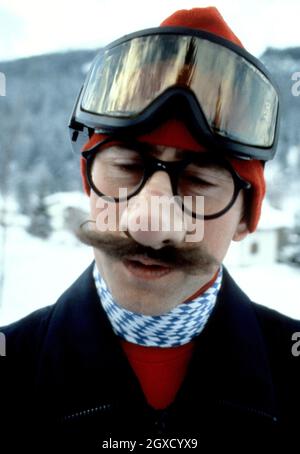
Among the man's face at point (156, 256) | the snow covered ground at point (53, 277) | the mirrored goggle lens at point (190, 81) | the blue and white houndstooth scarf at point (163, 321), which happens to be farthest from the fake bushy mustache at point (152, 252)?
the snow covered ground at point (53, 277)

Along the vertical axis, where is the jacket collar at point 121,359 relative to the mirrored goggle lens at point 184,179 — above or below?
below

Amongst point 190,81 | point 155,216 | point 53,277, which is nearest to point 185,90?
point 190,81

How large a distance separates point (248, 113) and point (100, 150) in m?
0.33

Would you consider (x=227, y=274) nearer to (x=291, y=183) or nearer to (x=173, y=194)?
(x=173, y=194)

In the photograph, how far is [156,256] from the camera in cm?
82

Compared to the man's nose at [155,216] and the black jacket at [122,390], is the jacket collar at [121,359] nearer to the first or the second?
the black jacket at [122,390]

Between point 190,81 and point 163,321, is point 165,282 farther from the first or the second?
point 190,81

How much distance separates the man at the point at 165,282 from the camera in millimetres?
830

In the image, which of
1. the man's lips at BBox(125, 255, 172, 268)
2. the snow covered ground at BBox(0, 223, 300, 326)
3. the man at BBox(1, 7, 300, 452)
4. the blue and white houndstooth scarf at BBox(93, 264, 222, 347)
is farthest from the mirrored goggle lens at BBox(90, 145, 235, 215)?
the snow covered ground at BBox(0, 223, 300, 326)

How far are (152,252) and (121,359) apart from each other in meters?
0.32

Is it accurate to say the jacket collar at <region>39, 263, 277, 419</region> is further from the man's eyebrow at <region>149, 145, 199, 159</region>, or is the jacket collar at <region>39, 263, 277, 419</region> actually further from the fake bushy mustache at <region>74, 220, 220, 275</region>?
the man's eyebrow at <region>149, 145, 199, 159</region>

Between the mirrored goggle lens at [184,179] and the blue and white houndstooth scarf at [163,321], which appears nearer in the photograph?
the mirrored goggle lens at [184,179]

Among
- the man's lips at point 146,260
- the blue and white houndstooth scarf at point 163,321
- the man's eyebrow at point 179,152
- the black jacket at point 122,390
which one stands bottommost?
the black jacket at point 122,390

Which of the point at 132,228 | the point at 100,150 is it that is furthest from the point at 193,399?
the point at 100,150
